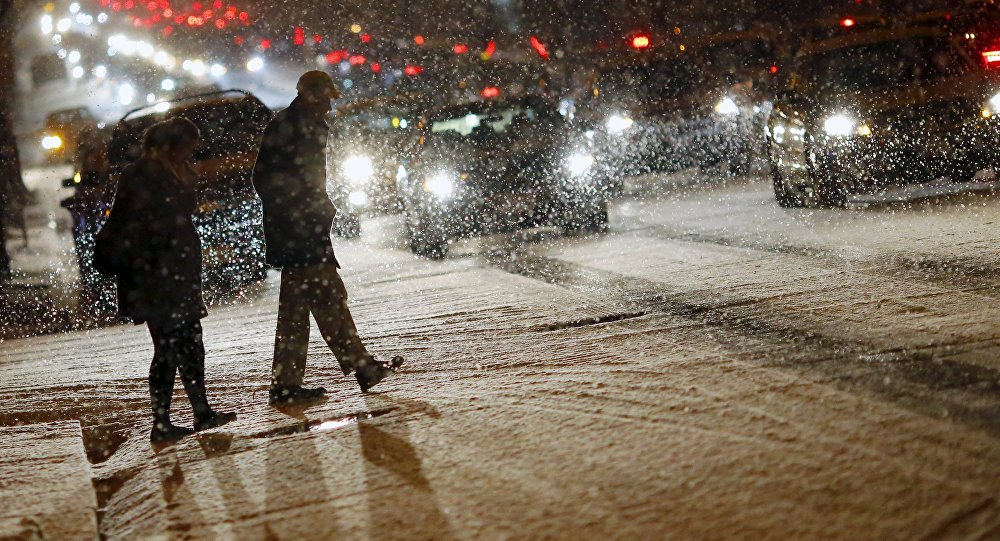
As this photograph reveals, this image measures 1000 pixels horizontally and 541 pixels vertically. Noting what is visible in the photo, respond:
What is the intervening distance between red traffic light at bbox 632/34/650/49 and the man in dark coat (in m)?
15.8

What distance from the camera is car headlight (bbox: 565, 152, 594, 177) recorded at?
1359 centimetres

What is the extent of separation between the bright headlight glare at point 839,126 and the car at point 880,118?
0.01m

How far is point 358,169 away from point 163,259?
15.4m

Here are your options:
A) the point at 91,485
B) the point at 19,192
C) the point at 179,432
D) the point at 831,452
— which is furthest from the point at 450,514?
the point at 19,192

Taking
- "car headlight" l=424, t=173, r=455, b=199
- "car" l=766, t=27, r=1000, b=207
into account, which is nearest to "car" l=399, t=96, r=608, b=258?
"car headlight" l=424, t=173, r=455, b=199

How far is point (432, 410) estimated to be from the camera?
5285 millimetres

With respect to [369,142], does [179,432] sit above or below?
below

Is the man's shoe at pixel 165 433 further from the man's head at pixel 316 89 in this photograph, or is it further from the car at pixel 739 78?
the car at pixel 739 78

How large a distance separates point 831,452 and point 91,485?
325 centimetres

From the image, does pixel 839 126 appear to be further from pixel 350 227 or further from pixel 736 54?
pixel 350 227

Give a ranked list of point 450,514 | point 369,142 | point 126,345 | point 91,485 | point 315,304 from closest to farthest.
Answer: point 450,514
point 91,485
point 315,304
point 126,345
point 369,142

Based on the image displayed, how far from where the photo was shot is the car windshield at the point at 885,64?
13039 mm

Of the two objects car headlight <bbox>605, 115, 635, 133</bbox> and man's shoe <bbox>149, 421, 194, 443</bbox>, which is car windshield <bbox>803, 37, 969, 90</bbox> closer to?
car headlight <bbox>605, 115, 635, 133</bbox>

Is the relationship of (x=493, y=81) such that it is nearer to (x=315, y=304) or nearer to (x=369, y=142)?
(x=369, y=142)
